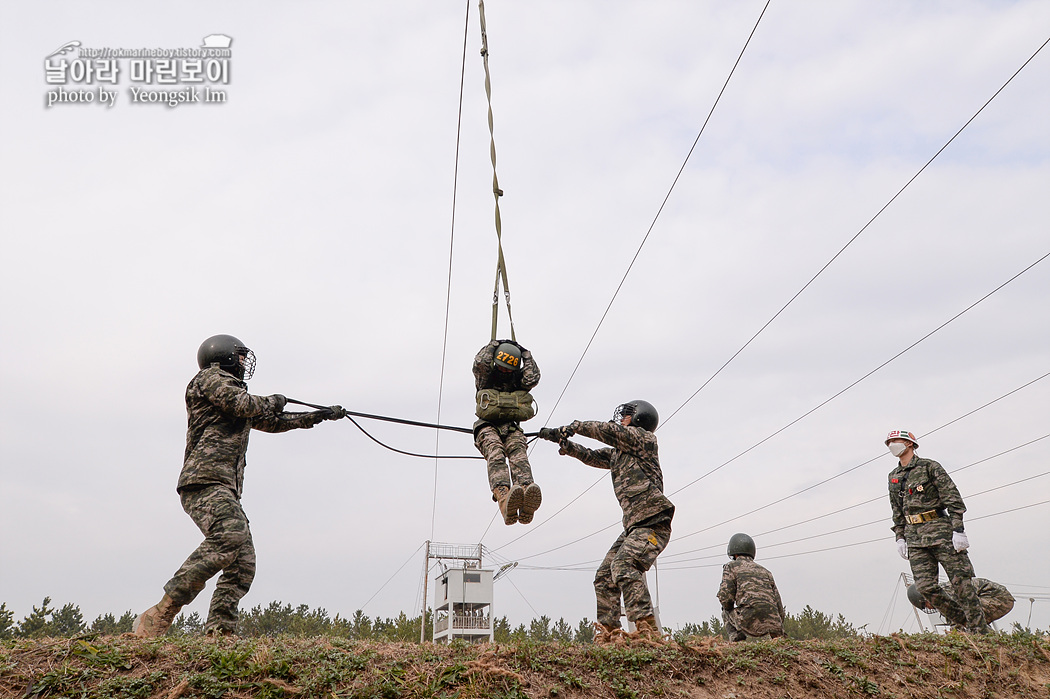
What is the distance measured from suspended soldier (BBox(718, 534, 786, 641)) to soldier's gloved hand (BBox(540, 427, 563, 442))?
3319 mm

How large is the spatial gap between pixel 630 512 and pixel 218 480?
15.7 feet

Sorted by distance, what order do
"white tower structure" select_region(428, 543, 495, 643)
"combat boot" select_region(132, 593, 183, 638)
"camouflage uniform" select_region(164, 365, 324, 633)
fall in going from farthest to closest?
"white tower structure" select_region(428, 543, 495, 643), "camouflage uniform" select_region(164, 365, 324, 633), "combat boot" select_region(132, 593, 183, 638)

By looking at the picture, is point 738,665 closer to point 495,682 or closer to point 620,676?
point 620,676

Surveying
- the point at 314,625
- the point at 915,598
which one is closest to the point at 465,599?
the point at 314,625

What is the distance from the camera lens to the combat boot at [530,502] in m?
8.41

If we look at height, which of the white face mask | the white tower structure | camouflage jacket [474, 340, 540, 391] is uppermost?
camouflage jacket [474, 340, 540, 391]

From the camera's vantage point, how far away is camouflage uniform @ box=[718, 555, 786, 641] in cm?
980

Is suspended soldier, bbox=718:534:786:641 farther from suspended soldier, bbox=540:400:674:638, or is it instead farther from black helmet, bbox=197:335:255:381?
black helmet, bbox=197:335:255:381

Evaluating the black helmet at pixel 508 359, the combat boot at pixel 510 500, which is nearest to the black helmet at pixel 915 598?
the combat boot at pixel 510 500

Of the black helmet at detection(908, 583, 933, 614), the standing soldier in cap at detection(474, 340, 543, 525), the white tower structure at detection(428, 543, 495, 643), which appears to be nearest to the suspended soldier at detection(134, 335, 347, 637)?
the standing soldier in cap at detection(474, 340, 543, 525)

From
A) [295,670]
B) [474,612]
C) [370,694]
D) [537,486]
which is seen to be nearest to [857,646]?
[537,486]

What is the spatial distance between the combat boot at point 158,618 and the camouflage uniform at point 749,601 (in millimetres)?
7099

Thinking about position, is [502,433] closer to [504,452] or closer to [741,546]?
[504,452]

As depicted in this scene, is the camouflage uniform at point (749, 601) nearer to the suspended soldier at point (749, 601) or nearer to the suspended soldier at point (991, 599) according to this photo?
the suspended soldier at point (749, 601)
